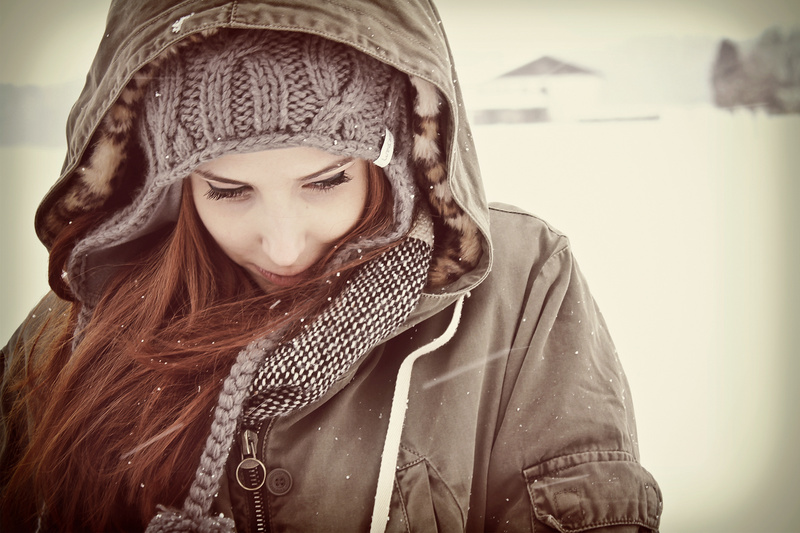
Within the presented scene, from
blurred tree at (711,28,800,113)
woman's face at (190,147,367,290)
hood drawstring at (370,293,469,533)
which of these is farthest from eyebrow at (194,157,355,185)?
blurred tree at (711,28,800,113)

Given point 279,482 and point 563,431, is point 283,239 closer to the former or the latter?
point 279,482

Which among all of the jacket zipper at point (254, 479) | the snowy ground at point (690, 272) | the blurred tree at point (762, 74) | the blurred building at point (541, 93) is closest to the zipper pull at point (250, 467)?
the jacket zipper at point (254, 479)

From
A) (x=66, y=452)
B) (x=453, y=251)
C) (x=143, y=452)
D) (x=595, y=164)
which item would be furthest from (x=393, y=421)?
(x=595, y=164)

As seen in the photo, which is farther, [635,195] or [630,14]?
[635,195]

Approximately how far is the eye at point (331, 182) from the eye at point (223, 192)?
0.12 m

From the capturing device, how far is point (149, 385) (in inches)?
34.8

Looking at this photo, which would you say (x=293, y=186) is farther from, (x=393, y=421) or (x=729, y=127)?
(x=729, y=127)

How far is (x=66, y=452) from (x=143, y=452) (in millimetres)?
171

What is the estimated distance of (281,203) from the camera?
0.78 meters

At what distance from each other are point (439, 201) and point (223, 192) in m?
0.38

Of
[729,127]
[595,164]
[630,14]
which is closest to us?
[630,14]

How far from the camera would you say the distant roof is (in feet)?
3.80

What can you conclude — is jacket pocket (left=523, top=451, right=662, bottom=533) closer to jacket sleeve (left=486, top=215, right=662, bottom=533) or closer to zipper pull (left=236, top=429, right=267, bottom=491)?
jacket sleeve (left=486, top=215, right=662, bottom=533)

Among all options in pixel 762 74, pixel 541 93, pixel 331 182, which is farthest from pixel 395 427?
pixel 762 74
